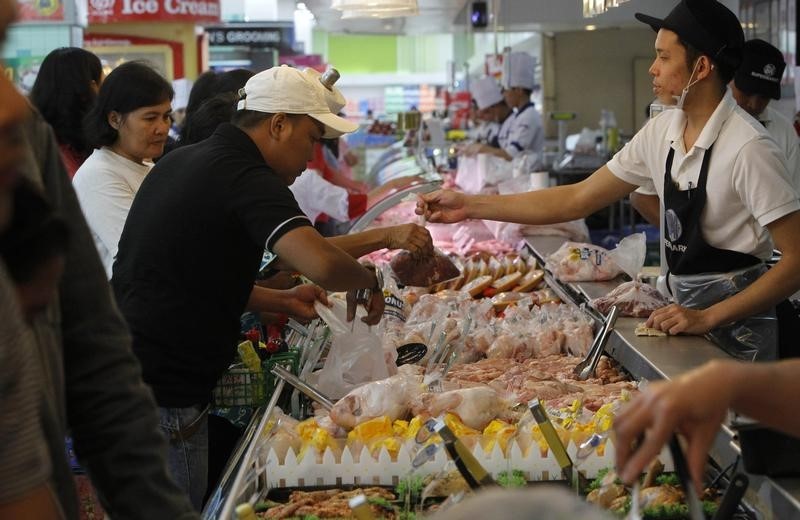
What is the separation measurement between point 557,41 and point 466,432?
48.4 ft

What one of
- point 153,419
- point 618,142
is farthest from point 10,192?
point 618,142

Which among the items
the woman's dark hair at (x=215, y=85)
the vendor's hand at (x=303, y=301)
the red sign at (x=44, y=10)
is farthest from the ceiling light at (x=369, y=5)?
the red sign at (x=44, y=10)

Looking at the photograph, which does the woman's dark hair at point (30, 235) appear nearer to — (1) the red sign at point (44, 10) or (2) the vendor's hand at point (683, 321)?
(2) the vendor's hand at point (683, 321)

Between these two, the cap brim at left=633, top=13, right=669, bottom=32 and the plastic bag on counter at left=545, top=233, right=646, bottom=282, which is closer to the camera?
the cap brim at left=633, top=13, right=669, bottom=32

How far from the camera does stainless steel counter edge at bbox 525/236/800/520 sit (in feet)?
7.32

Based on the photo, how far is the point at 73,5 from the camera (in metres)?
16.6

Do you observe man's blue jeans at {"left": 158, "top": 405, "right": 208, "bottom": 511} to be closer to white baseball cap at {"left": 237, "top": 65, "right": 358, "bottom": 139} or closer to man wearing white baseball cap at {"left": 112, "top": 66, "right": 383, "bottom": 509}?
man wearing white baseball cap at {"left": 112, "top": 66, "right": 383, "bottom": 509}

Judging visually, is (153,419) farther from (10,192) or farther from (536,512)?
(536,512)

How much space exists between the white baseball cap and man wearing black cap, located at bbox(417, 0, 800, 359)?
1.21 meters

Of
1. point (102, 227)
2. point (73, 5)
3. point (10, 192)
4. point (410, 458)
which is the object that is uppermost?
point (73, 5)

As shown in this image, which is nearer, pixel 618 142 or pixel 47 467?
pixel 47 467

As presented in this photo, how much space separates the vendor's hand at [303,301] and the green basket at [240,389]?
33 cm

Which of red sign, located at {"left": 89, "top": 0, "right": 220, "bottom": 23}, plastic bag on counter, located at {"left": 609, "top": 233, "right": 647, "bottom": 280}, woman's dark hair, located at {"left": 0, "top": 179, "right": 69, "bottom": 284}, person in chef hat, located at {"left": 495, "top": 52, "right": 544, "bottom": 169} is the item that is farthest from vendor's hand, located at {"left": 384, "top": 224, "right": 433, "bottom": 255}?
red sign, located at {"left": 89, "top": 0, "right": 220, "bottom": 23}

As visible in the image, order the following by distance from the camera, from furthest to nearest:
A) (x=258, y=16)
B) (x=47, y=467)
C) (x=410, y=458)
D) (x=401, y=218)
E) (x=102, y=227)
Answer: (x=258, y=16)
(x=401, y=218)
(x=102, y=227)
(x=410, y=458)
(x=47, y=467)
